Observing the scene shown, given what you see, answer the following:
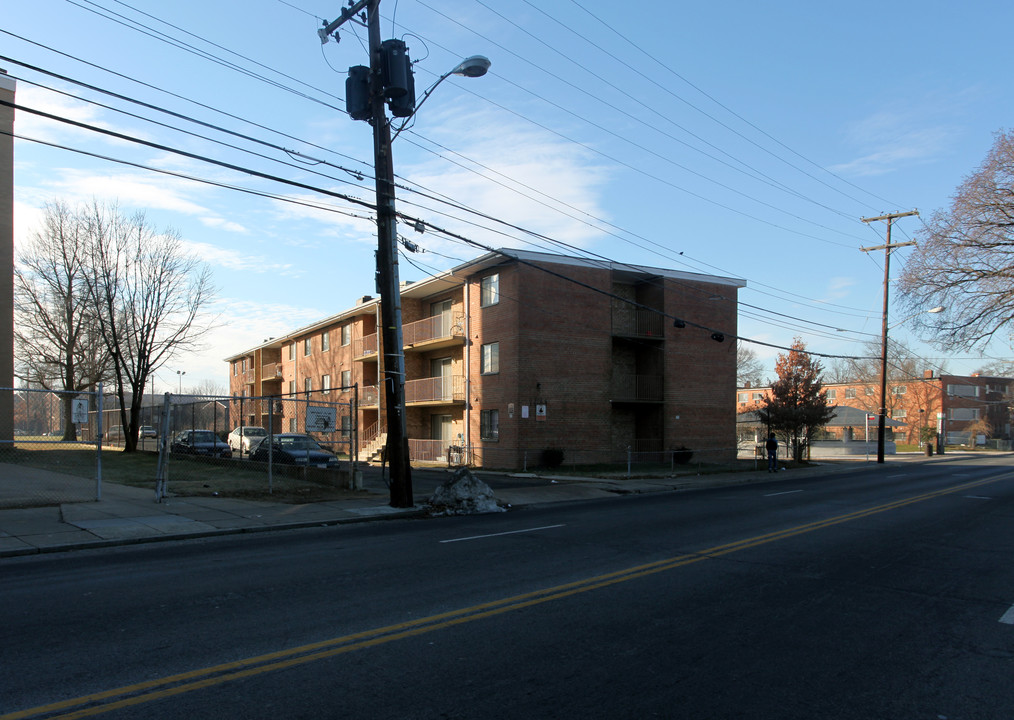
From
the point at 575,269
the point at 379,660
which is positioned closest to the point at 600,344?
the point at 575,269

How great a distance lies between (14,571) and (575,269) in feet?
81.2

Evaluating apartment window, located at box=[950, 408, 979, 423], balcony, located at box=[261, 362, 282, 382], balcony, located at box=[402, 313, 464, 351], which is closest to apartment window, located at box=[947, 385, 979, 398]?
apartment window, located at box=[950, 408, 979, 423]

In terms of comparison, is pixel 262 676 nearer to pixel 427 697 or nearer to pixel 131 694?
pixel 131 694

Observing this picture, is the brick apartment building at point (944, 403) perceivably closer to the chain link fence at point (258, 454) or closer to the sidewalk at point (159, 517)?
the chain link fence at point (258, 454)

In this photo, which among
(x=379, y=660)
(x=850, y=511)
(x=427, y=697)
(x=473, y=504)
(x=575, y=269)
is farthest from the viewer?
(x=575, y=269)

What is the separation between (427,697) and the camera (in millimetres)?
4430

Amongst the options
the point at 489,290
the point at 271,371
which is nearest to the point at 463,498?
the point at 489,290

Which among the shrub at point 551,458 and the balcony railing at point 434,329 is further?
the balcony railing at point 434,329

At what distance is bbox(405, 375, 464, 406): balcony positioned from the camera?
108 ft

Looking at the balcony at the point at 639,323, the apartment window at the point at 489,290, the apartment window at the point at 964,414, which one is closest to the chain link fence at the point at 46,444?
the apartment window at the point at 489,290

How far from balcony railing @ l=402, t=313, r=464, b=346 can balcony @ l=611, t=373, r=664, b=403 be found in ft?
24.9

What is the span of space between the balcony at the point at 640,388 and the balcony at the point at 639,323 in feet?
6.38

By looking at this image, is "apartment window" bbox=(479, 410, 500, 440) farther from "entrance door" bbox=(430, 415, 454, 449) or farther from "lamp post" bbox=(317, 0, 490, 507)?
"lamp post" bbox=(317, 0, 490, 507)

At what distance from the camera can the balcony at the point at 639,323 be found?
3275 cm
